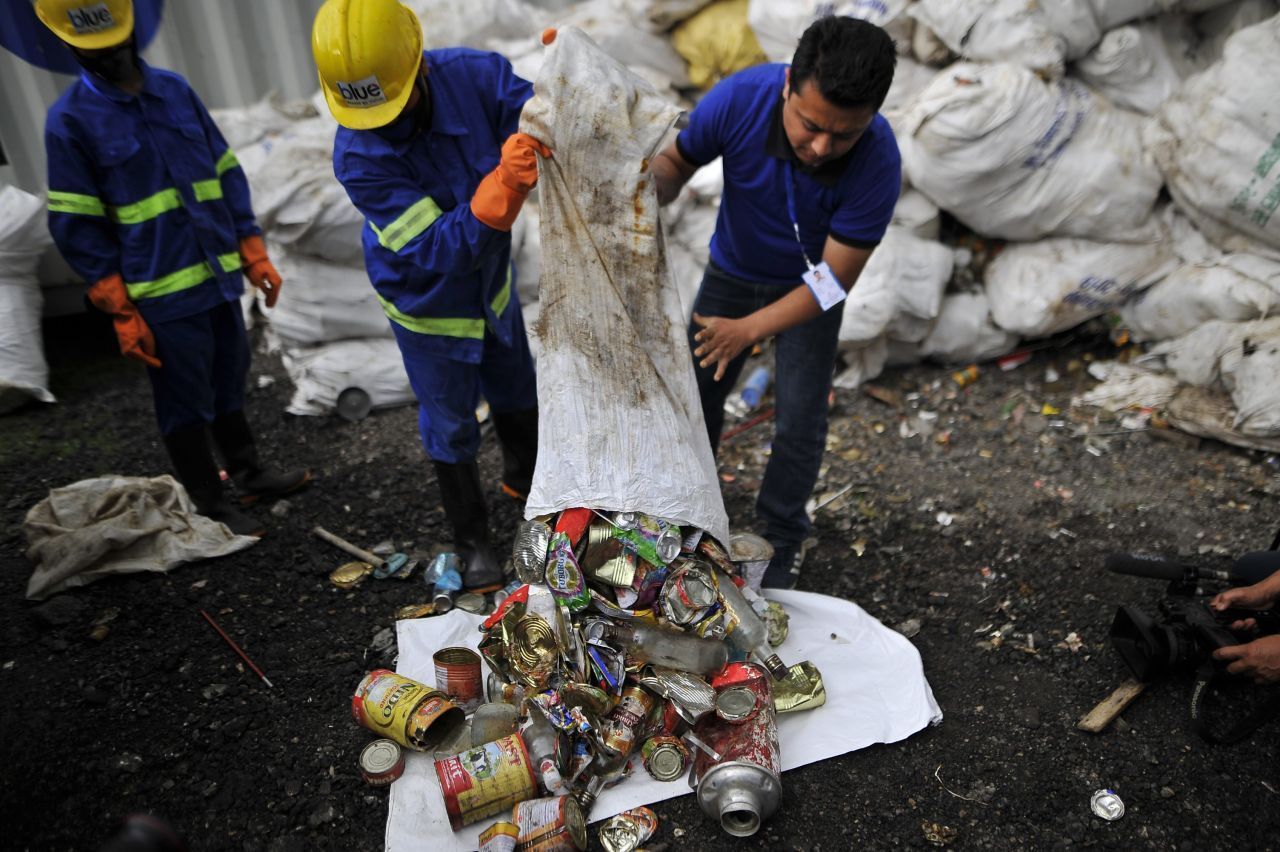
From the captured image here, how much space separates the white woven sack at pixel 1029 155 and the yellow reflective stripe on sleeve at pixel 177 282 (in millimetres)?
2943

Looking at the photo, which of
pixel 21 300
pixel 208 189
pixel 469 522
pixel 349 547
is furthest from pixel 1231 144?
pixel 21 300

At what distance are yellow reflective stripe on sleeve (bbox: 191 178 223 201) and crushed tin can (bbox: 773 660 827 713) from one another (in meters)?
2.52

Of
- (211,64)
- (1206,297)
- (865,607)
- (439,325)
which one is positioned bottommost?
(865,607)

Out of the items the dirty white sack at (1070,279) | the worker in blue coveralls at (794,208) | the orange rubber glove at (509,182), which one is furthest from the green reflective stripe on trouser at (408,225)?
the dirty white sack at (1070,279)

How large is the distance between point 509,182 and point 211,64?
141 inches

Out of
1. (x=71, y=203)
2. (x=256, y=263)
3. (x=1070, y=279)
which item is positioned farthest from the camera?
(x=1070, y=279)

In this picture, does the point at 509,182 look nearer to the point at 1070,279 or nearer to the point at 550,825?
the point at 550,825

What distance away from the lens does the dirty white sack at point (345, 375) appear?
3.92 metres

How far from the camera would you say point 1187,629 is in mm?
2258

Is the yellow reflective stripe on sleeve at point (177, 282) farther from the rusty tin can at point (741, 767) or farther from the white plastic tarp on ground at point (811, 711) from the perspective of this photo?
the rusty tin can at point (741, 767)

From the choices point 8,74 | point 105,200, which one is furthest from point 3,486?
point 8,74

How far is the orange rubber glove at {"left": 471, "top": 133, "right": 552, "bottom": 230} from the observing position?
2029 mm

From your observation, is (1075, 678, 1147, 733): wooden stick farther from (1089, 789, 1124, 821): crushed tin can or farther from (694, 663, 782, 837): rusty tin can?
(694, 663, 782, 837): rusty tin can

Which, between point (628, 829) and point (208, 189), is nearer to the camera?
point (628, 829)
